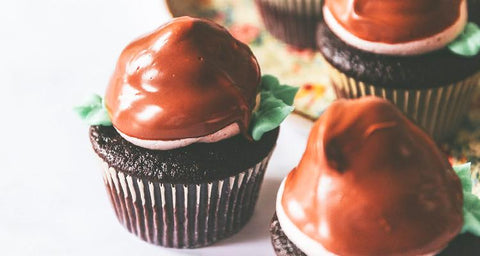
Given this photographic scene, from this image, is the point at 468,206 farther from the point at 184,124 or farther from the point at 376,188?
the point at 184,124

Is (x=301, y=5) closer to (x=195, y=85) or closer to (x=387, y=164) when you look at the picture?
(x=195, y=85)

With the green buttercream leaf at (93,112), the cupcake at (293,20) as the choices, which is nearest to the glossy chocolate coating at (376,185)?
the green buttercream leaf at (93,112)

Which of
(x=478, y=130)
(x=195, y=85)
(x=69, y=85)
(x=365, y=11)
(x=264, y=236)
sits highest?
(x=195, y=85)

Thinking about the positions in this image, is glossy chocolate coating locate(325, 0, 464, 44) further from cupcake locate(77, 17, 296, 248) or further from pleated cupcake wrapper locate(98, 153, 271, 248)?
pleated cupcake wrapper locate(98, 153, 271, 248)

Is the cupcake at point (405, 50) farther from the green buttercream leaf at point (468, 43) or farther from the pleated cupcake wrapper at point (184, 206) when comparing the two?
the pleated cupcake wrapper at point (184, 206)

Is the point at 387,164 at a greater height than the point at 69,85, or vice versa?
the point at 387,164

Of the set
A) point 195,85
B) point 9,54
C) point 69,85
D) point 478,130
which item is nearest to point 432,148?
point 195,85

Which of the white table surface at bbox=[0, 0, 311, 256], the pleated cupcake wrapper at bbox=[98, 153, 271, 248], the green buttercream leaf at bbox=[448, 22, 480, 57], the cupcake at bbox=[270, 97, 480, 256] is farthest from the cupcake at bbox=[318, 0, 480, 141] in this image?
the cupcake at bbox=[270, 97, 480, 256]
